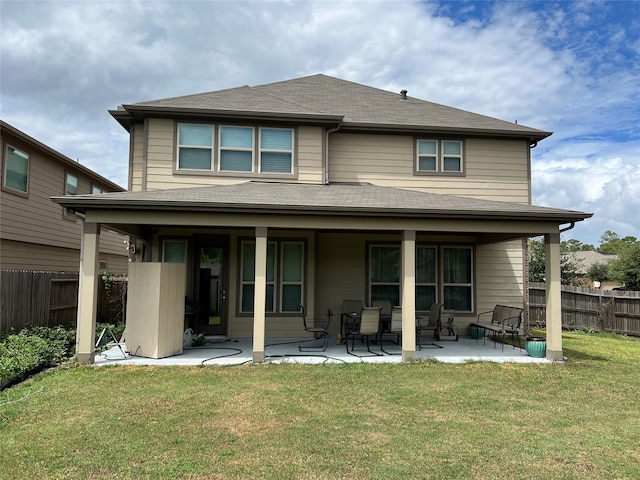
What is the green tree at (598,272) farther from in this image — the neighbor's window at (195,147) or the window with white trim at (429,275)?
the neighbor's window at (195,147)

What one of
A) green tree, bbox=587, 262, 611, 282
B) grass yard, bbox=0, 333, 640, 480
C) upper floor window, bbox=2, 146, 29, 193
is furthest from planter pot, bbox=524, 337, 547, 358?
green tree, bbox=587, 262, 611, 282

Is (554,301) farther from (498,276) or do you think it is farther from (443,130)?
(443,130)

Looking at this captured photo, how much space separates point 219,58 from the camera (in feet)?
45.8

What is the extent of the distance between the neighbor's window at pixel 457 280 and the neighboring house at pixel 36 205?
33.9 feet

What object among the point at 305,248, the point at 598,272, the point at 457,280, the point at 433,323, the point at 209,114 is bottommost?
the point at 433,323

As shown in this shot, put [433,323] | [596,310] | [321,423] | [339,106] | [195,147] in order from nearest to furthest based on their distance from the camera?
[321,423] < [433,323] < [195,147] < [339,106] < [596,310]

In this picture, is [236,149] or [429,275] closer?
[236,149]

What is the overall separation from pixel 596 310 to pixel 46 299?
16.0m

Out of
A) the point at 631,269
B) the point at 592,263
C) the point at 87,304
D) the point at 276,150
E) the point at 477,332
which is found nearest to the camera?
the point at 87,304

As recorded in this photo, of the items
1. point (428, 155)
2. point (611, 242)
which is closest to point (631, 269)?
point (428, 155)

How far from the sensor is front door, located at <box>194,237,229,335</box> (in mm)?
10164

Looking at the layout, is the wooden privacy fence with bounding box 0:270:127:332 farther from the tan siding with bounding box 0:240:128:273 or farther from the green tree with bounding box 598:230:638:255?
the green tree with bounding box 598:230:638:255

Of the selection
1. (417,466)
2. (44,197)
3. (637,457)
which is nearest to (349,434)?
(417,466)

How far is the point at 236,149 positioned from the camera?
33.4ft
